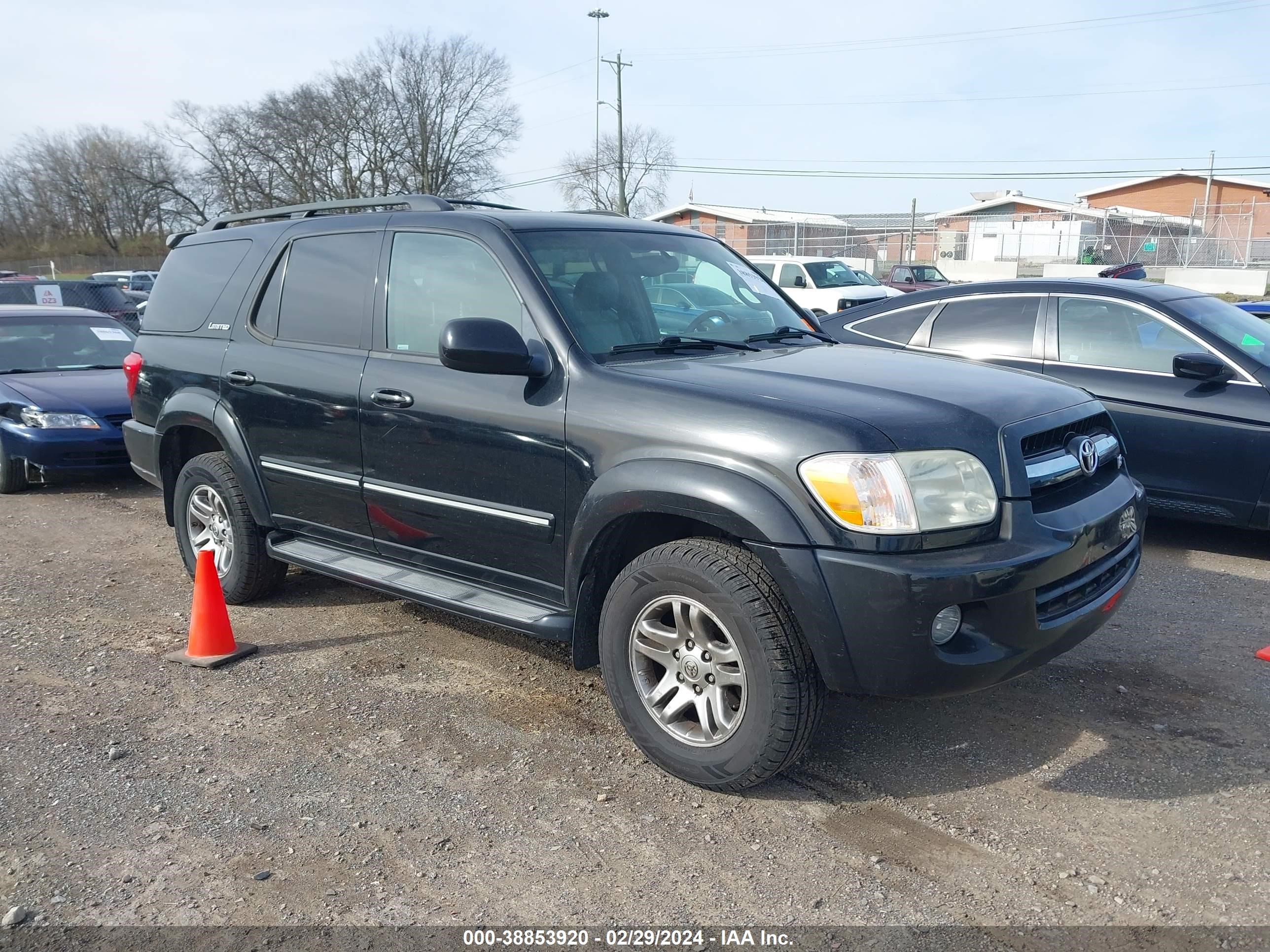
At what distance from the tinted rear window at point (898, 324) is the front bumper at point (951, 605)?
4.10 metres

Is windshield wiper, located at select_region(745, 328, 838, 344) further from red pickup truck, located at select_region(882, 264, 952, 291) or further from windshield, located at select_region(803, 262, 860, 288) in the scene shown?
red pickup truck, located at select_region(882, 264, 952, 291)

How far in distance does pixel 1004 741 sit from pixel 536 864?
1.82 metres

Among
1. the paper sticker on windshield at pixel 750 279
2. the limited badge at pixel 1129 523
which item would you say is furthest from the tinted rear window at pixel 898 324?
the limited badge at pixel 1129 523

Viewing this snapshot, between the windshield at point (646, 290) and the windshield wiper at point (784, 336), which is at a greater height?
the windshield at point (646, 290)

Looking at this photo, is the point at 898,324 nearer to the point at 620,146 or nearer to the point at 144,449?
the point at 144,449

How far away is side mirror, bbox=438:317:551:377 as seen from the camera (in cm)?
359

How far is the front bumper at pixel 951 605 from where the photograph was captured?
119 inches

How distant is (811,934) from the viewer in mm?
2738

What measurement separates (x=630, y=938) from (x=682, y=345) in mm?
2182

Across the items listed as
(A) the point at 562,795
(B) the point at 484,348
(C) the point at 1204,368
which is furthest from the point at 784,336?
(C) the point at 1204,368

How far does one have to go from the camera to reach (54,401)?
8414mm

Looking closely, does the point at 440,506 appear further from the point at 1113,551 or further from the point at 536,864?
the point at 1113,551

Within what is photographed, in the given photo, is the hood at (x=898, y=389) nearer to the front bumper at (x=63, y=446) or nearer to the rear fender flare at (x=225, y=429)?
the rear fender flare at (x=225, y=429)

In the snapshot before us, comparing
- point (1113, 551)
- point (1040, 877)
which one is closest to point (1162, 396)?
point (1113, 551)
